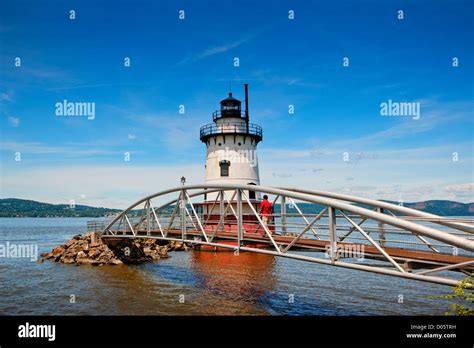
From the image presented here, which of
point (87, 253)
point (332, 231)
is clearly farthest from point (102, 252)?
point (332, 231)

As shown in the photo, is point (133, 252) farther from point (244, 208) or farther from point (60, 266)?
point (244, 208)

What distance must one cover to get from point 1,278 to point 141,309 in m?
12.6

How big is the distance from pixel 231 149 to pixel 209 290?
1773 cm

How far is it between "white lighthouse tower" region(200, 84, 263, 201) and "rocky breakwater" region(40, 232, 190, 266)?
8500 mm

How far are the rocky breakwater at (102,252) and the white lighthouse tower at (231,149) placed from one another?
850 cm

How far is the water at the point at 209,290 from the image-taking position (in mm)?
15219

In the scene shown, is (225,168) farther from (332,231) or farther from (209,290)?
(332,231)

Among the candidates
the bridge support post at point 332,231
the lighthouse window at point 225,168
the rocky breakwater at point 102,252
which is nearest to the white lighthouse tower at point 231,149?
the lighthouse window at point 225,168

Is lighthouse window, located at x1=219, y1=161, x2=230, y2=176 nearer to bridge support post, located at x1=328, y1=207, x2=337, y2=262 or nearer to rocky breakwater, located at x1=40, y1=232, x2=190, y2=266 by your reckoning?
rocky breakwater, located at x1=40, y1=232, x2=190, y2=266

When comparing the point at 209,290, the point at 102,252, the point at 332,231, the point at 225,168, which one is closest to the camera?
the point at 332,231

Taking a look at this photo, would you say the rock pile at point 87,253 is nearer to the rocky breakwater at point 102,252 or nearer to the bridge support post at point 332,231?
the rocky breakwater at point 102,252

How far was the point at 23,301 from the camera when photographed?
1689 cm

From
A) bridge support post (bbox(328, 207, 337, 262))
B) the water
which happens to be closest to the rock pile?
the water

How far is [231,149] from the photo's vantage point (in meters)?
34.2
